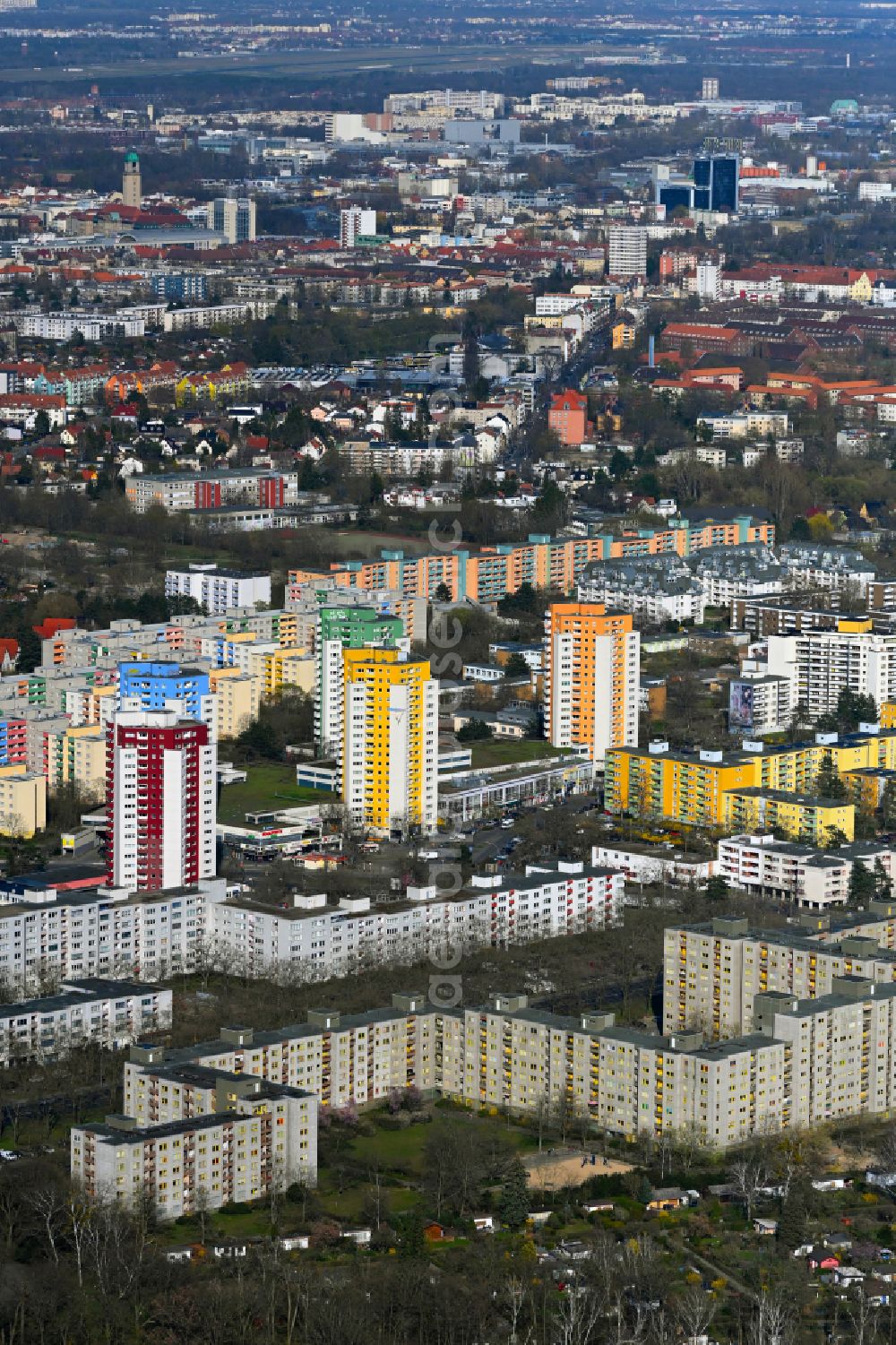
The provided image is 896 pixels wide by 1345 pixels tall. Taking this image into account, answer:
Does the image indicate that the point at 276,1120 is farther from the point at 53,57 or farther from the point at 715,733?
the point at 53,57

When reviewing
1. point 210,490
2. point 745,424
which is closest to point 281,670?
point 210,490

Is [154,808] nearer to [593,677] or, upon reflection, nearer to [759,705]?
[593,677]

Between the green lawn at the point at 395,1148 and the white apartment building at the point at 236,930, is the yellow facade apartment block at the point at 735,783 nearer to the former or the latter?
the white apartment building at the point at 236,930

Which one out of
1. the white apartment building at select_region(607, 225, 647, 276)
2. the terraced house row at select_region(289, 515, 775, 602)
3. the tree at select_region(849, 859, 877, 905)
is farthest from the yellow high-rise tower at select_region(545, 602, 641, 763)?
the white apartment building at select_region(607, 225, 647, 276)

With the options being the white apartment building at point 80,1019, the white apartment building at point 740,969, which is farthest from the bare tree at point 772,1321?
the white apartment building at point 80,1019

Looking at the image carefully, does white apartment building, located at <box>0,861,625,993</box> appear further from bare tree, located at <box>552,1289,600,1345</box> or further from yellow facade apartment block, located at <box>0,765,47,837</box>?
bare tree, located at <box>552,1289,600,1345</box>

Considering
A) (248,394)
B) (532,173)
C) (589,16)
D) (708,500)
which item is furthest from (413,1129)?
(589,16)
